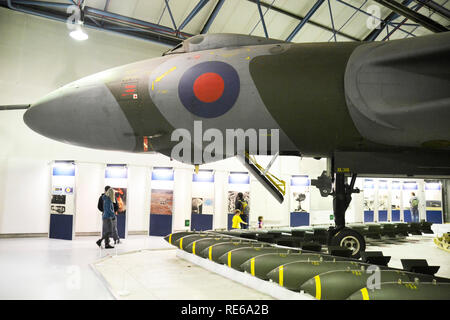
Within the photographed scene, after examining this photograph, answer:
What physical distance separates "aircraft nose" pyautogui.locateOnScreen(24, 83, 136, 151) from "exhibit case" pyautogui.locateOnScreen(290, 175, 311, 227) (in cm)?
984

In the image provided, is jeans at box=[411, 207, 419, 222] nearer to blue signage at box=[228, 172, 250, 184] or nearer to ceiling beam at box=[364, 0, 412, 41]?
blue signage at box=[228, 172, 250, 184]

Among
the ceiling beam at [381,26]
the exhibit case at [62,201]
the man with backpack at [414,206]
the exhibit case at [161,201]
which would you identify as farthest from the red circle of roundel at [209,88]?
the man with backpack at [414,206]

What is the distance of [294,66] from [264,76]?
0.48 m

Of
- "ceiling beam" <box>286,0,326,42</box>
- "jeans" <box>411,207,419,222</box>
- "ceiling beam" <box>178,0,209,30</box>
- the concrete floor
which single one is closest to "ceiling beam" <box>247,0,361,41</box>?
"ceiling beam" <box>286,0,326,42</box>

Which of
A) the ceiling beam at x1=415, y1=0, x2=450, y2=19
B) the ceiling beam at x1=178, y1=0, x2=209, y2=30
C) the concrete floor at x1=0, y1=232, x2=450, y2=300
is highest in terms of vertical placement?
the ceiling beam at x1=415, y1=0, x2=450, y2=19

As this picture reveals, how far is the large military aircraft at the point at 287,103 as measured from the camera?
4.79 m

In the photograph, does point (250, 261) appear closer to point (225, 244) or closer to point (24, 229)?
point (225, 244)

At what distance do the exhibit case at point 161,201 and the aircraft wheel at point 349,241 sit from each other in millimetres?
7268

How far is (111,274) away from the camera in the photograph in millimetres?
6020

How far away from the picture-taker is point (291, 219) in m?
14.5

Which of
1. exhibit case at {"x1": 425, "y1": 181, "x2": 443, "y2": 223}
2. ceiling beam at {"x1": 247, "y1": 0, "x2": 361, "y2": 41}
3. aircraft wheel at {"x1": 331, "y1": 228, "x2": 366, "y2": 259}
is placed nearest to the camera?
aircraft wheel at {"x1": 331, "y1": 228, "x2": 366, "y2": 259}

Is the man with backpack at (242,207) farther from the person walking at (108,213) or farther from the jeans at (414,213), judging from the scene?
the jeans at (414,213)

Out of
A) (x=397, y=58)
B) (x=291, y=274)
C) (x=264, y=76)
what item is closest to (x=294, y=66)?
(x=264, y=76)

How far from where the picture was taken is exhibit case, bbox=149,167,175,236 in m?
12.4
